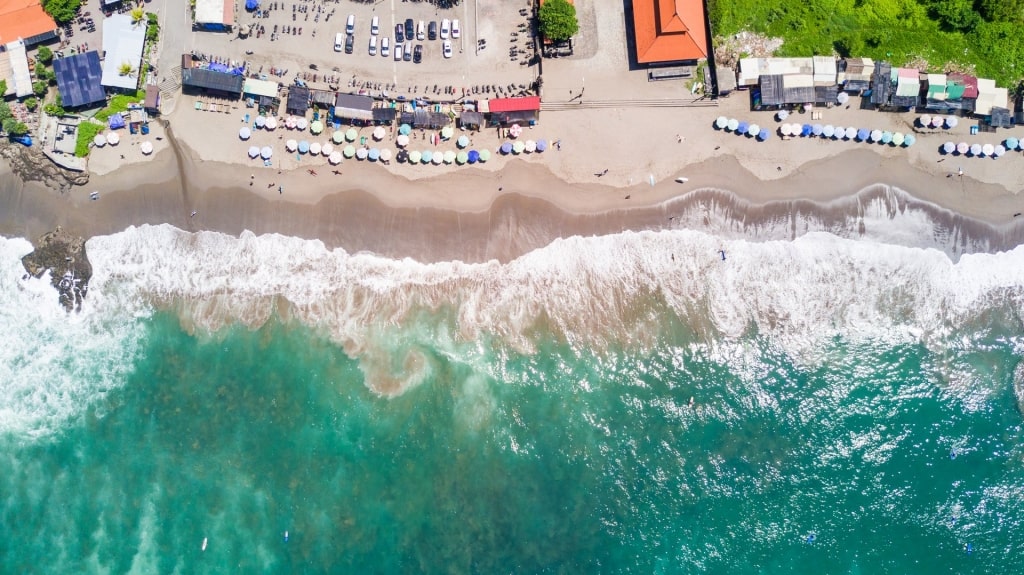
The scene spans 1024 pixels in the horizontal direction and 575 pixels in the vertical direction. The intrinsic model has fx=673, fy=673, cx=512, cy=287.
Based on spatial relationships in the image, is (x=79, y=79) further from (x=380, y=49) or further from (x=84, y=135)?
(x=380, y=49)

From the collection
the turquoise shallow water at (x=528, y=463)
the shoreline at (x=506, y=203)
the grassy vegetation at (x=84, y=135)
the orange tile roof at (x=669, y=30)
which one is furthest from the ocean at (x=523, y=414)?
the orange tile roof at (x=669, y=30)

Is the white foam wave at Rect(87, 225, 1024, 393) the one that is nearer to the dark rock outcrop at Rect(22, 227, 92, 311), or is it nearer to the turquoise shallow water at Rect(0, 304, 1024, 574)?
the dark rock outcrop at Rect(22, 227, 92, 311)

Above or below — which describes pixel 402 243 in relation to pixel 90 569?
above

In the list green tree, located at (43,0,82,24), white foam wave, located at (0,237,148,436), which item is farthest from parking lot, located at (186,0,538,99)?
white foam wave, located at (0,237,148,436)

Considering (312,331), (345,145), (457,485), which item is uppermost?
(345,145)

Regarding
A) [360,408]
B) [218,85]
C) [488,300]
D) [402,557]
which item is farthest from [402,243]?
[402,557]

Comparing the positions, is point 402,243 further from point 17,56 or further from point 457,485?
point 17,56

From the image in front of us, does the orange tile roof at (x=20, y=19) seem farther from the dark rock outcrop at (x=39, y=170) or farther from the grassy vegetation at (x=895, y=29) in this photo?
the grassy vegetation at (x=895, y=29)
